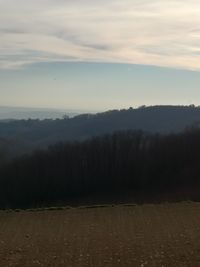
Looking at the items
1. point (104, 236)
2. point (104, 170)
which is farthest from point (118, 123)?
point (104, 236)

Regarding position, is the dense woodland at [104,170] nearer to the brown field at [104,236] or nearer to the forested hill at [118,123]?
the brown field at [104,236]

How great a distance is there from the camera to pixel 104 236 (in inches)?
922

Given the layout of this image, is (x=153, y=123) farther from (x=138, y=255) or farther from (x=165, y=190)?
(x=138, y=255)

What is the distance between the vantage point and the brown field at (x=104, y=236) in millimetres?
18719

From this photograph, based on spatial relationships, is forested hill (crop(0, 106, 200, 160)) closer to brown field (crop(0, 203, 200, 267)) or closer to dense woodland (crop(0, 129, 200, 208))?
dense woodland (crop(0, 129, 200, 208))

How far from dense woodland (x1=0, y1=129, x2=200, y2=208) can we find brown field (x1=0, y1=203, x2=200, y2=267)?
24.0 meters

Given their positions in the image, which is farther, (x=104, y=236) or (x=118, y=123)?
(x=118, y=123)

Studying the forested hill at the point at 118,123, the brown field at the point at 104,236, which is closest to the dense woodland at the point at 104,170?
the brown field at the point at 104,236

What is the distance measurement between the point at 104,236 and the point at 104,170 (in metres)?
51.4

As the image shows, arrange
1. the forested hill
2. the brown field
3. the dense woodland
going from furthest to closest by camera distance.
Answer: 1. the forested hill
2. the dense woodland
3. the brown field

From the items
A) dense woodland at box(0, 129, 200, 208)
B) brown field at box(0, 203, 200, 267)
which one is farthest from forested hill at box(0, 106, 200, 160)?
brown field at box(0, 203, 200, 267)

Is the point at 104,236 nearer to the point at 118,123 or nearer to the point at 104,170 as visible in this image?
the point at 104,170

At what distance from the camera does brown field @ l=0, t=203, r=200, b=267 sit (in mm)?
18719

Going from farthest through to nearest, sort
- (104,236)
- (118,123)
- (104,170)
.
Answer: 1. (118,123)
2. (104,170)
3. (104,236)
